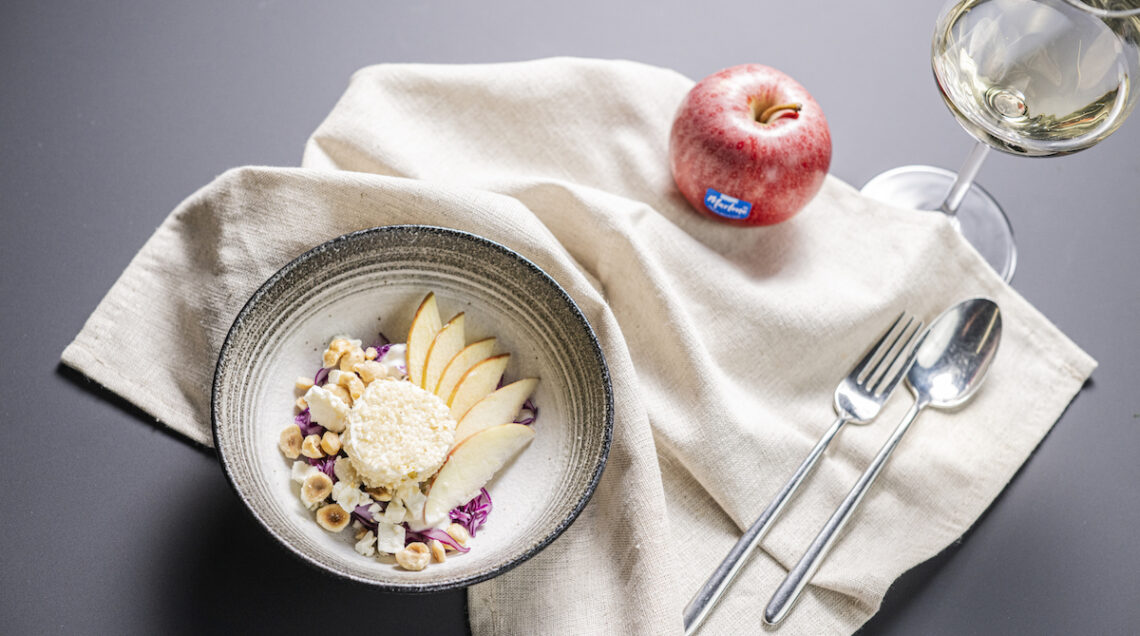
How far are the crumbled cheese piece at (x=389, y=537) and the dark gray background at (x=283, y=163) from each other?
172 mm

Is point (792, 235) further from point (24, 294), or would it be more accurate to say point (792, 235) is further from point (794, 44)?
point (24, 294)

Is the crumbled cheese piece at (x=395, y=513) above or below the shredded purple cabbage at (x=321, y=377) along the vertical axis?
below

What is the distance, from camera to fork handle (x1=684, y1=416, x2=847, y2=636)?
4.29 ft

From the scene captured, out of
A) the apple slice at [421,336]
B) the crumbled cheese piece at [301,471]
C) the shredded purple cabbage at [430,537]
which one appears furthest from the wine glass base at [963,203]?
the crumbled cheese piece at [301,471]

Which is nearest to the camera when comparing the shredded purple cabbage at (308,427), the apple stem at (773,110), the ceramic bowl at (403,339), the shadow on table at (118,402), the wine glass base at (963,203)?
the ceramic bowl at (403,339)

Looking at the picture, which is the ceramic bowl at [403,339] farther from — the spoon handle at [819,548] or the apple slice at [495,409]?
the spoon handle at [819,548]

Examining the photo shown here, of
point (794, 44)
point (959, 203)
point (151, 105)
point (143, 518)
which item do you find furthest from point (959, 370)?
point (151, 105)

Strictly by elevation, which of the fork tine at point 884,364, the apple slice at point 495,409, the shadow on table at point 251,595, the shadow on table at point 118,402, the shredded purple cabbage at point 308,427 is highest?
the fork tine at point 884,364

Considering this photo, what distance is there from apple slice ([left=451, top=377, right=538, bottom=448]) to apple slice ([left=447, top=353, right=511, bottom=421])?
0.5 inches

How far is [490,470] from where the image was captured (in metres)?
1.26

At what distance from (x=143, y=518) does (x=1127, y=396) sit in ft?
5.29

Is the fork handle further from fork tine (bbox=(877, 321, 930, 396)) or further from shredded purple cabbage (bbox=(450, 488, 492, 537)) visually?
shredded purple cabbage (bbox=(450, 488, 492, 537))

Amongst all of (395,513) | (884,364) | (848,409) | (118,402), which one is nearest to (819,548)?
(848,409)

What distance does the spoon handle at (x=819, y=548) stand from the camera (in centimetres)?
133
